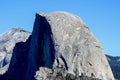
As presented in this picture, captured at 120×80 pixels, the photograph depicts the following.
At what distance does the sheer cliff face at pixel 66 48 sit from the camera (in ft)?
531

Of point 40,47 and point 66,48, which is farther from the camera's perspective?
point 40,47

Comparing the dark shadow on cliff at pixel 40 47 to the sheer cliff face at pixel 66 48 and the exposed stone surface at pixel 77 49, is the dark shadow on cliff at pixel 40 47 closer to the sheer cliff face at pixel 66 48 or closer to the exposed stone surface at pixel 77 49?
the sheer cliff face at pixel 66 48

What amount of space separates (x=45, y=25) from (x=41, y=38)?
18.4 ft

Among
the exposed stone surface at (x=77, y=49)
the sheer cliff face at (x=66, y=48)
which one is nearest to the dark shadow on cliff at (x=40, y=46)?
the sheer cliff face at (x=66, y=48)

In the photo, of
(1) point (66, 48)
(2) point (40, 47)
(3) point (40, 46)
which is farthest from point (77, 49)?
(3) point (40, 46)

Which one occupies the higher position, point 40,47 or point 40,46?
point 40,46

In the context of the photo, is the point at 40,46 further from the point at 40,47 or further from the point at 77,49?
the point at 77,49

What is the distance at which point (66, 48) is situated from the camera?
167 metres

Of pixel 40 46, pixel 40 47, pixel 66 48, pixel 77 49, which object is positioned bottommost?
pixel 77 49

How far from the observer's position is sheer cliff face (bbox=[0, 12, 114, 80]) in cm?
16188

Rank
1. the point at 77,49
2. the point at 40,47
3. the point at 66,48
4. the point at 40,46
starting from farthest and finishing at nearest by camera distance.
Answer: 1. the point at 40,46
2. the point at 40,47
3. the point at 66,48
4. the point at 77,49

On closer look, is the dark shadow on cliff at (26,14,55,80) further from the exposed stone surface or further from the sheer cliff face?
the exposed stone surface

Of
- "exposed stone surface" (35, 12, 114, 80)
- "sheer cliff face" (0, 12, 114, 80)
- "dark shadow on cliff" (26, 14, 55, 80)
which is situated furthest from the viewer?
"dark shadow on cliff" (26, 14, 55, 80)

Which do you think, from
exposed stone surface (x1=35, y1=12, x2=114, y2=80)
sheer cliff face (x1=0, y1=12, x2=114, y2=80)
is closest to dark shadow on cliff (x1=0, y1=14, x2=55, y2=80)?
sheer cliff face (x1=0, y1=12, x2=114, y2=80)
